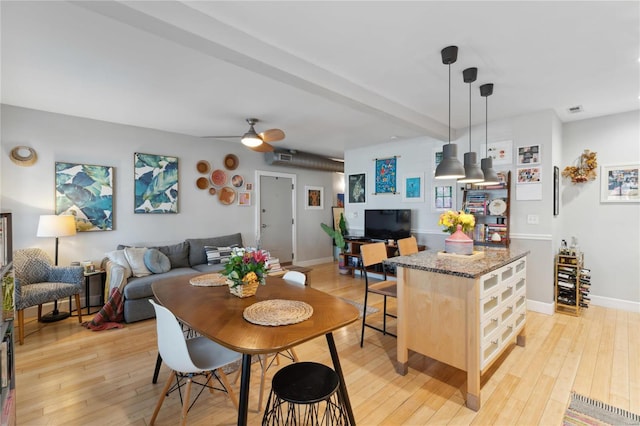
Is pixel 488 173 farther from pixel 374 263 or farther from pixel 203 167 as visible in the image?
pixel 203 167

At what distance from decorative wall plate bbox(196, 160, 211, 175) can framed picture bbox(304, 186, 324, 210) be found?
7.78 ft

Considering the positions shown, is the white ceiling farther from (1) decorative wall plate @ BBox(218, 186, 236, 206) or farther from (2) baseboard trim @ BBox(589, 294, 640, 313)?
(2) baseboard trim @ BBox(589, 294, 640, 313)

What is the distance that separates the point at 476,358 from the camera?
1.96 m

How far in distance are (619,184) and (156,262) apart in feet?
19.7

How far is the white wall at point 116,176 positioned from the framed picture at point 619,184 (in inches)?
205

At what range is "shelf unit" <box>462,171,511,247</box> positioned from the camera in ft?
12.8

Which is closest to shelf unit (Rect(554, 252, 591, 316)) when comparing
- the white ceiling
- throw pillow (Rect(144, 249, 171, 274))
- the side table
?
the white ceiling

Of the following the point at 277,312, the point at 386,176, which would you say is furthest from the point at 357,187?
the point at 277,312

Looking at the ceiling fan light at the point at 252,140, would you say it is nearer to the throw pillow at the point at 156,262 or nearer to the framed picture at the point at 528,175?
the throw pillow at the point at 156,262

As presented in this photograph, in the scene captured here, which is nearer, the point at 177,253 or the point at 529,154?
the point at 529,154

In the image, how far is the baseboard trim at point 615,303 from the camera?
3646 mm

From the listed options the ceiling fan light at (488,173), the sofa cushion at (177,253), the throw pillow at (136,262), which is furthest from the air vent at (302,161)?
the ceiling fan light at (488,173)

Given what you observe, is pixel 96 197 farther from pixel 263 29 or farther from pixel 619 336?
pixel 619 336

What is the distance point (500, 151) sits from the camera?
159 inches
